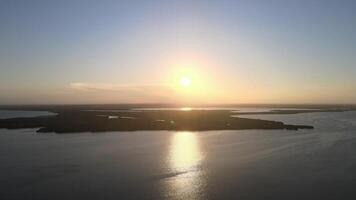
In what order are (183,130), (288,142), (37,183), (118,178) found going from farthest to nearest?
1. (183,130)
2. (288,142)
3. (118,178)
4. (37,183)

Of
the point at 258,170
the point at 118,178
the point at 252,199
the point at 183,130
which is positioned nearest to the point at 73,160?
the point at 118,178

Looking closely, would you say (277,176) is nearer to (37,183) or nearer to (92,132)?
(37,183)

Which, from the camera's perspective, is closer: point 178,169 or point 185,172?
point 185,172

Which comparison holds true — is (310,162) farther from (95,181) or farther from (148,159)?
(95,181)

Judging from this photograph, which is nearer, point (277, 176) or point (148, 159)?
point (277, 176)

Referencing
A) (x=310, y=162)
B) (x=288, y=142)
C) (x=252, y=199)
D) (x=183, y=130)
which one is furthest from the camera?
(x=183, y=130)
